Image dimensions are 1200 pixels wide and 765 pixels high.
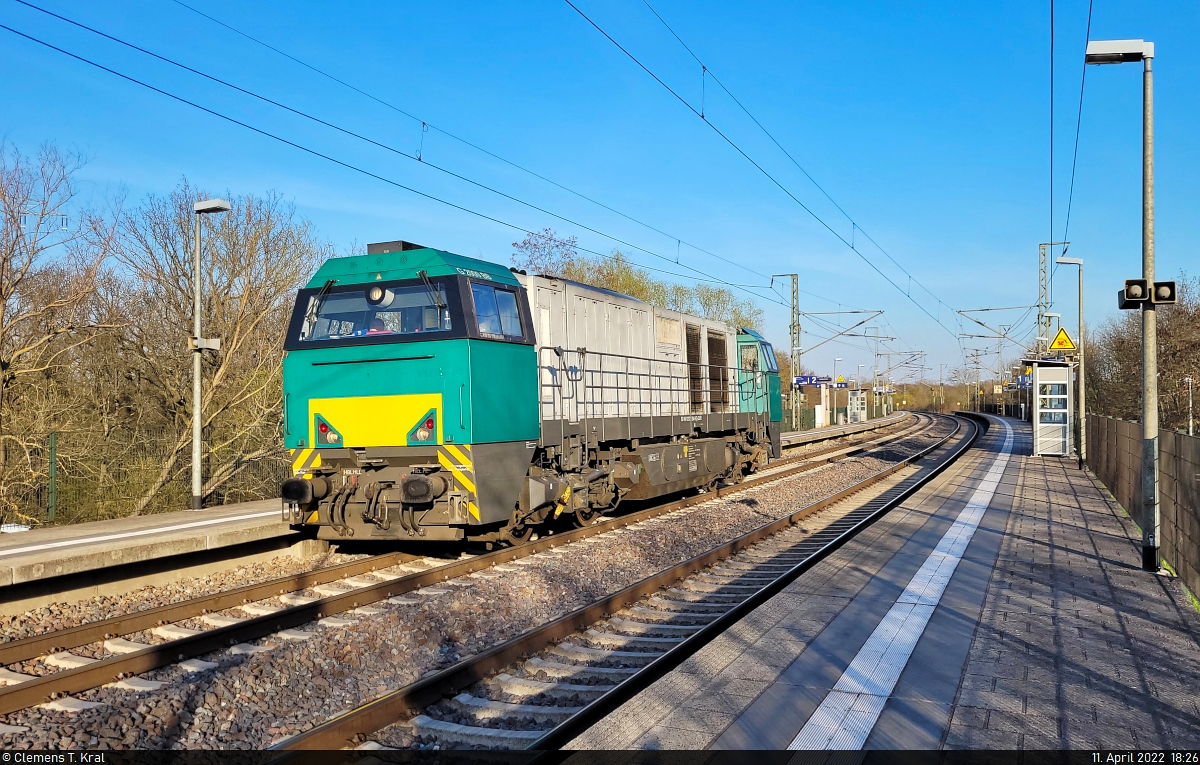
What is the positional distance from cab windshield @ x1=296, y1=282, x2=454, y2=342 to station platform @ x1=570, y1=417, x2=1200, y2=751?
5020 millimetres

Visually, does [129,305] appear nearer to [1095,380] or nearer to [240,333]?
A: [240,333]

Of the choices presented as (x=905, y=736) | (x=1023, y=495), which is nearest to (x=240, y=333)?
(x=1023, y=495)

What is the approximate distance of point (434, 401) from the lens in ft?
31.1

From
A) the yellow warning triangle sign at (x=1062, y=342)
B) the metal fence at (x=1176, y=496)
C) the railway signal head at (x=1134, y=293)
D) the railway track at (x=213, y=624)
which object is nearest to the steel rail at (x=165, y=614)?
the railway track at (x=213, y=624)

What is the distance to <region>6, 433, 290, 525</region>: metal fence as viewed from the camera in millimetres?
15609

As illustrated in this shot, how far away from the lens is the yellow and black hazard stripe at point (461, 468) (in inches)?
368

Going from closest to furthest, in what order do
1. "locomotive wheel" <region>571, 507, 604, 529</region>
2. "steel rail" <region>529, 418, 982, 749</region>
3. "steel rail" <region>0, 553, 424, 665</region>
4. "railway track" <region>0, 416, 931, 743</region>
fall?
1. "steel rail" <region>529, 418, 982, 749</region>
2. "railway track" <region>0, 416, 931, 743</region>
3. "steel rail" <region>0, 553, 424, 665</region>
4. "locomotive wheel" <region>571, 507, 604, 529</region>

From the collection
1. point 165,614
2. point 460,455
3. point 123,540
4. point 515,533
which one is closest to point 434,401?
point 460,455

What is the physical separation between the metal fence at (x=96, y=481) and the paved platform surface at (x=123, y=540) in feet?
13.1

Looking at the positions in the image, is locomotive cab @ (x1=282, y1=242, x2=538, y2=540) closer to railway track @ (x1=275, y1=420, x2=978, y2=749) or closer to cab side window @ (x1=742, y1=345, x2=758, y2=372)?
railway track @ (x1=275, y1=420, x2=978, y2=749)

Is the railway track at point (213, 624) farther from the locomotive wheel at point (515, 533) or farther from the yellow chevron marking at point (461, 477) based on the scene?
the yellow chevron marking at point (461, 477)

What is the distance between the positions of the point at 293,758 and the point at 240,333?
2020 cm

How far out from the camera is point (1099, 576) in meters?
8.96

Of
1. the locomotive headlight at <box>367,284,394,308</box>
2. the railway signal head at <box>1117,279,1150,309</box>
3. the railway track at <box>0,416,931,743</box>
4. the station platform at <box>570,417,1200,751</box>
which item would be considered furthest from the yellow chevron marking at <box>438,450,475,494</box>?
the railway signal head at <box>1117,279,1150,309</box>
